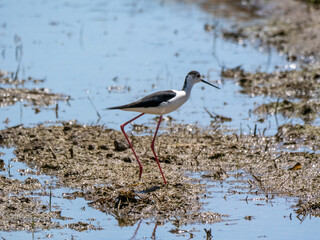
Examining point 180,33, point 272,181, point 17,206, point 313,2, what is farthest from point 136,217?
point 313,2

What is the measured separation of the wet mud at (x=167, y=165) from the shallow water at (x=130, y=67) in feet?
0.50

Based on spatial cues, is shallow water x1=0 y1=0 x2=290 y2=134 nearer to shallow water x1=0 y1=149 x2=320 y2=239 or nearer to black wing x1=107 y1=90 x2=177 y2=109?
→ black wing x1=107 y1=90 x2=177 y2=109

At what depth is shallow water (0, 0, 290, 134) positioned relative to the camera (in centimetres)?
875

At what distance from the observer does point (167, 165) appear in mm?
6914

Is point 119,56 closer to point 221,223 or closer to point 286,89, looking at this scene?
point 286,89

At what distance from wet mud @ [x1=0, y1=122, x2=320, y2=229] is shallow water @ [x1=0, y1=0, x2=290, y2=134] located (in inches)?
18.3

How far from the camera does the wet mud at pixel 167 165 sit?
5770 mm

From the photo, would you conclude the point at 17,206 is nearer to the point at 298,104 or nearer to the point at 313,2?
the point at 298,104

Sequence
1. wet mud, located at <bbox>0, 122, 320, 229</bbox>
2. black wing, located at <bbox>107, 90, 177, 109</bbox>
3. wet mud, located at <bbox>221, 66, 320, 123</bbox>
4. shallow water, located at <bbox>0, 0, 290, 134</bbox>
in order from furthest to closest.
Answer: shallow water, located at <bbox>0, 0, 290, 134</bbox>
wet mud, located at <bbox>221, 66, 320, 123</bbox>
black wing, located at <bbox>107, 90, 177, 109</bbox>
wet mud, located at <bbox>0, 122, 320, 229</bbox>

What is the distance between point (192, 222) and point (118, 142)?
6.53ft

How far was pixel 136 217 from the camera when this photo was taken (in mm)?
5586

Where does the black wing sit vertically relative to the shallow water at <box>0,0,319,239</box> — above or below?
above

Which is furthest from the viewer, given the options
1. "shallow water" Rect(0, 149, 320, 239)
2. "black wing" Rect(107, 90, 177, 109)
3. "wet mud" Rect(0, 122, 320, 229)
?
"black wing" Rect(107, 90, 177, 109)

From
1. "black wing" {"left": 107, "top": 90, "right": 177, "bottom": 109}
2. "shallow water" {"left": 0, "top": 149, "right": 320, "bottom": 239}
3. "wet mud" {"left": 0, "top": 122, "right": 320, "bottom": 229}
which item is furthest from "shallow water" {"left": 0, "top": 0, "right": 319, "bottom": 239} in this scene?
"black wing" {"left": 107, "top": 90, "right": 177, "bottom": 109}
